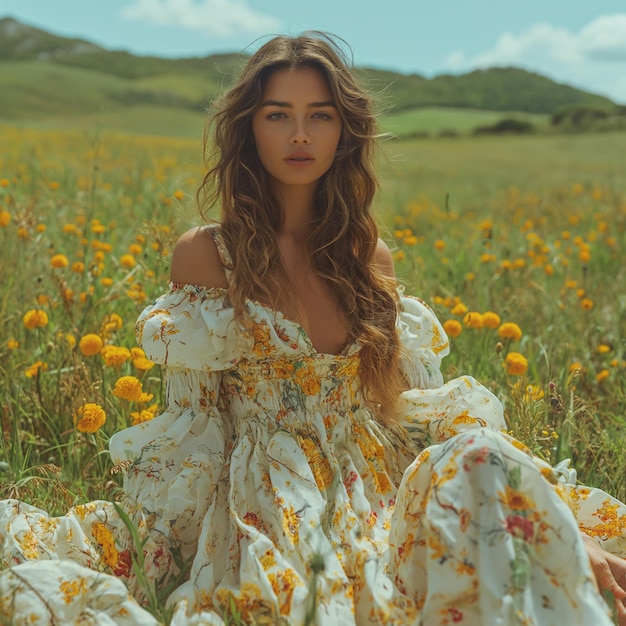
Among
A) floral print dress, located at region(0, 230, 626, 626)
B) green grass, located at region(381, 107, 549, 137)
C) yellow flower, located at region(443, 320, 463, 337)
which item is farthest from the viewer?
green grass, located at region(381, 107, 549, 137)

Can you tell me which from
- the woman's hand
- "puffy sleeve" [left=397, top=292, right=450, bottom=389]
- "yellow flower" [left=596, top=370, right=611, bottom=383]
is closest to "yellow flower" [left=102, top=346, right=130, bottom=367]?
"puffy sleeve" [left=397, top=292, right=450, bottom=389]

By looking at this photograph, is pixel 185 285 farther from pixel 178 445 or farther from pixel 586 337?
pixel 586 337

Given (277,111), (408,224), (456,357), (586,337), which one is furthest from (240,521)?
(408,224)

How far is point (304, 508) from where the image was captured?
6.21ft

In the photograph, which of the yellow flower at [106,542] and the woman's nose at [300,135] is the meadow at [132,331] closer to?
the yellow flower at [106,542]

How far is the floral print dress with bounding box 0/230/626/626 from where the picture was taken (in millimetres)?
1604

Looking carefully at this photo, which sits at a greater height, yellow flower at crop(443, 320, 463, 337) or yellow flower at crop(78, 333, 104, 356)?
yellow flower at crop(443, 320, 463, 337)

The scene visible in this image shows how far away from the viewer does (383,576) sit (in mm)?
1781

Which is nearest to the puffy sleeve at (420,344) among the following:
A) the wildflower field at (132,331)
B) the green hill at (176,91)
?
the wildflower field at (132,331)

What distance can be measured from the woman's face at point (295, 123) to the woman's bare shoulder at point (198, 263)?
10.7 inches

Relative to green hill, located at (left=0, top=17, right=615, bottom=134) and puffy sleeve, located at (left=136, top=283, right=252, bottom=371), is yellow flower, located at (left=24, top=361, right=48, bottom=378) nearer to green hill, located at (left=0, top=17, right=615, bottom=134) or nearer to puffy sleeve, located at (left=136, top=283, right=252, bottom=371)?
puffy sleeve, located at (left=136, top=283, right=252, bottom=371)

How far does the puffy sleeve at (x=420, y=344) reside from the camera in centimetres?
244

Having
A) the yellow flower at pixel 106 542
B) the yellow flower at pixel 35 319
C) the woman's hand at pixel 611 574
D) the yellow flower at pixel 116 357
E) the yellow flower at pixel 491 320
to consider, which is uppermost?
the yellow flower at pixel 491 320

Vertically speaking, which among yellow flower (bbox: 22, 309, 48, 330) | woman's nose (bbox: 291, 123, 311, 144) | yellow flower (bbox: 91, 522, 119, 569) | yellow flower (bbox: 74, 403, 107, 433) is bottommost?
yellow flower (bbox: 91, 522, 119, 569)
